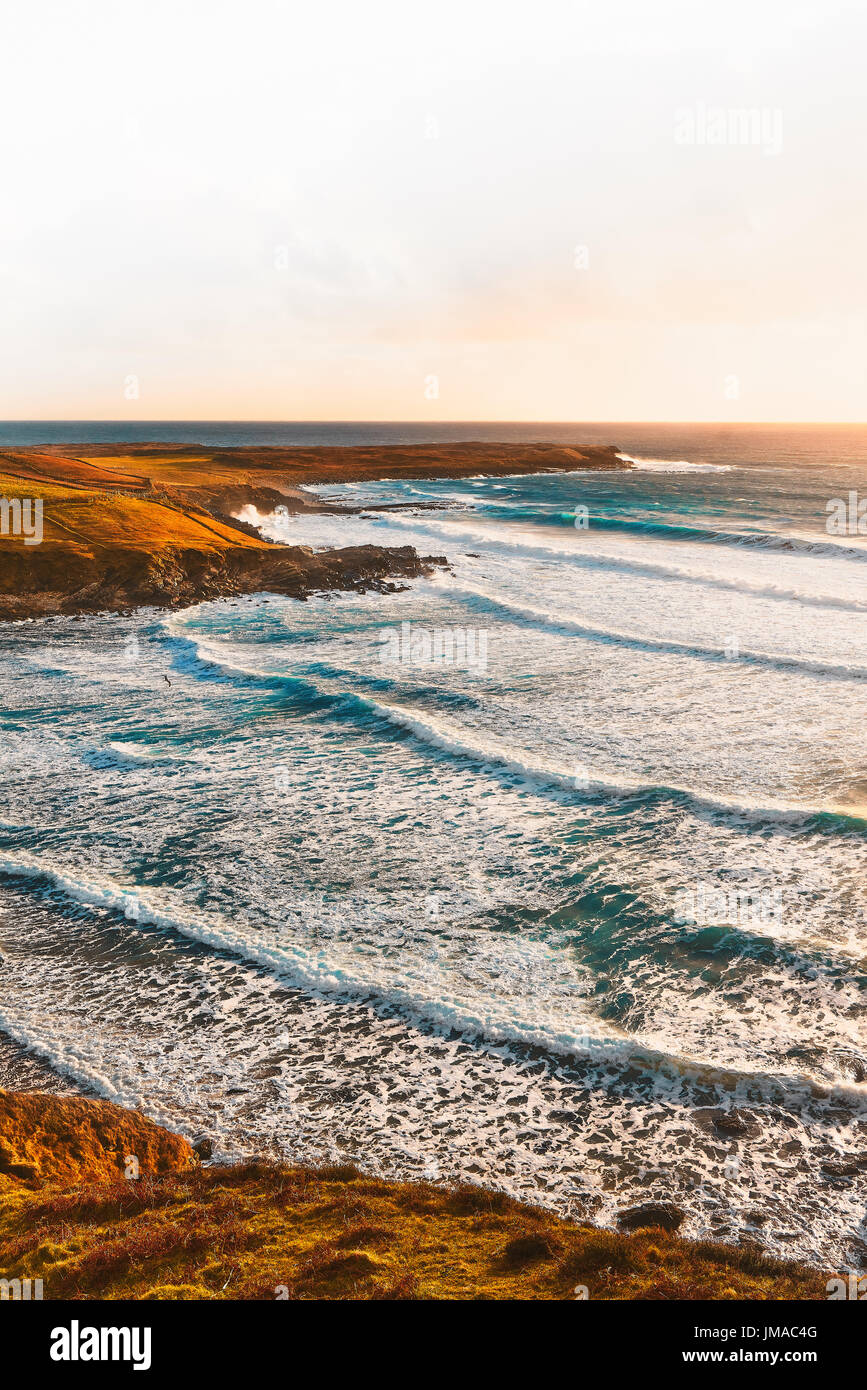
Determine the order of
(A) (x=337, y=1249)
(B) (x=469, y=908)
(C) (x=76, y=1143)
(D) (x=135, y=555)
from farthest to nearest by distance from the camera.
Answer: (D) (x=135, y=555) → (B) (x=469, y=908) → (C) (x=76, y=1143) → (A) (x=337, y=1249)

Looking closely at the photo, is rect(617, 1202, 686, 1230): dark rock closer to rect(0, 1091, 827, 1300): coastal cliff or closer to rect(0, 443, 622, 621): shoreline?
rect(0, 1091, 827, 1300): coastal cliff

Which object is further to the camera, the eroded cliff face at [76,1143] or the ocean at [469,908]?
the ocean at [469,908]

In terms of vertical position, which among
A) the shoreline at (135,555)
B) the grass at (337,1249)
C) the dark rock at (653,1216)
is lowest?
the dark rock at (653,1216)

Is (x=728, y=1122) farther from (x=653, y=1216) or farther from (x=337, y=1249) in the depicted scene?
(x=337, y=1249)

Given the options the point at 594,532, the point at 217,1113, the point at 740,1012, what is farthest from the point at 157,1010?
the point at 594,532

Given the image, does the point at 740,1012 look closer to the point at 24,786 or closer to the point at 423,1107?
the point at 423,1107

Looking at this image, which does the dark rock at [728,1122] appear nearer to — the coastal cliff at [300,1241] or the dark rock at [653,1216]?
the dark rock at [653,1216]

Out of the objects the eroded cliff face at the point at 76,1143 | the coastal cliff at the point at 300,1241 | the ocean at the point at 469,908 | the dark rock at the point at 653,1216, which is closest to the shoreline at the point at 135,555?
the ocean at the point at 469,908

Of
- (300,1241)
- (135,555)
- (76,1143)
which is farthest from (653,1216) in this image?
(135,555)

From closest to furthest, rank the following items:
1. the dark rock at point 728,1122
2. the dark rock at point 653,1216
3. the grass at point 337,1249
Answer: the grass at point 337,1249
the dark rock at point 653,1216
the dark rock at point 728,1122
